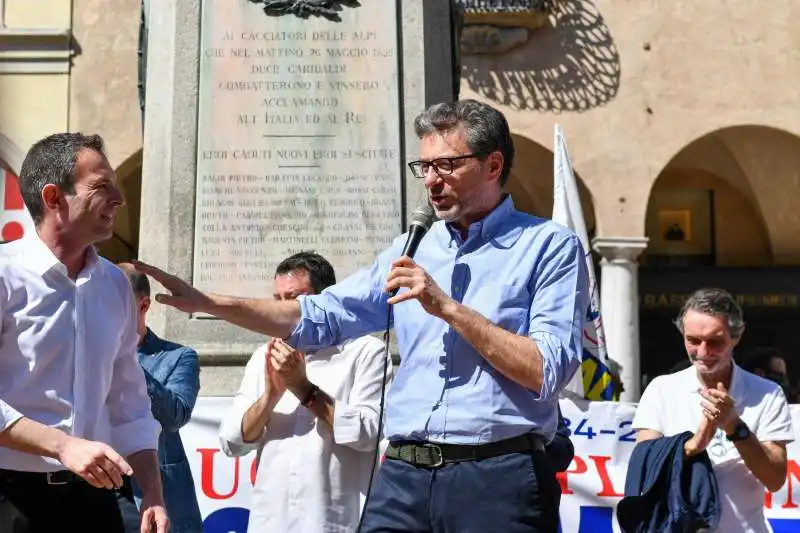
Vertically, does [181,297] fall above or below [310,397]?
above

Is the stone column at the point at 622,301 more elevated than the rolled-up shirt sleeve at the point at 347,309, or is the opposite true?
the stone column at the point at 622,301

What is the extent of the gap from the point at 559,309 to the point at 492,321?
17cm

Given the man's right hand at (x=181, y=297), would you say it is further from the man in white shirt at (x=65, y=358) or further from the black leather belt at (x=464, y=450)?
the black leather belt at (x=464, y=450)

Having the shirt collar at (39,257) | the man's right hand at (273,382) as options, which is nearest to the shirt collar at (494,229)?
the shirt collar at (39,257)

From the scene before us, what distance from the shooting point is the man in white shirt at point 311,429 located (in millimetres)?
4941

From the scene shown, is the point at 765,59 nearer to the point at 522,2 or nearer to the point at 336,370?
the point at 522,2

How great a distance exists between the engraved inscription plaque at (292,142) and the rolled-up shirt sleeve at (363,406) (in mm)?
1201

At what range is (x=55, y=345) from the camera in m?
3.44

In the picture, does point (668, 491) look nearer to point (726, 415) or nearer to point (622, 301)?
point (726, 415)

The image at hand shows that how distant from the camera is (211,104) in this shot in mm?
6395

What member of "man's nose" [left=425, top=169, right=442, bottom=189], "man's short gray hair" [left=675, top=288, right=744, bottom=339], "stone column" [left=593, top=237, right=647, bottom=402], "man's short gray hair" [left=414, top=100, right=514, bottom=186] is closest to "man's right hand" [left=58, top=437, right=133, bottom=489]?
"man's nose" [left=425, top=169, right=442, bottom=189]

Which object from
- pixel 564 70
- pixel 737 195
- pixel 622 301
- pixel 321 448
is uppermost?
pixel 564 70

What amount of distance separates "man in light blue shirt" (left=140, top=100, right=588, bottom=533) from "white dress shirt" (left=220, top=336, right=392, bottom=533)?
1011mm

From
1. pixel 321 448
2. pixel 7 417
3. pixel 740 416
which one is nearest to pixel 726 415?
pixel 740 416
